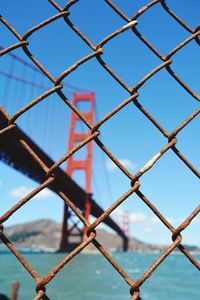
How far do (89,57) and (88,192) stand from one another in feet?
67.1

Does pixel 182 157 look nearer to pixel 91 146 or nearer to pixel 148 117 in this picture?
pixel 148 117

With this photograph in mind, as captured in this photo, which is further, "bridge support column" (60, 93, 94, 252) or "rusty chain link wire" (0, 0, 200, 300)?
"bridge support column" (60, 93, 94, 252)

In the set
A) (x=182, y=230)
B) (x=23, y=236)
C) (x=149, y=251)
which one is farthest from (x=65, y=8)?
(x=23, y=236)

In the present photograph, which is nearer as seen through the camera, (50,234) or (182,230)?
(182,230)

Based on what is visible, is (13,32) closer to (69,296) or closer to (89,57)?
(89,57)

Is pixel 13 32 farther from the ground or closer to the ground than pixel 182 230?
farther from the ground

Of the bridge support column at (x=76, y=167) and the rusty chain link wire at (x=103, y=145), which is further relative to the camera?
the bridge support column at (x=76, y=167)

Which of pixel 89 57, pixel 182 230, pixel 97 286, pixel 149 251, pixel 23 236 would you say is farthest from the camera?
pixel 23 236

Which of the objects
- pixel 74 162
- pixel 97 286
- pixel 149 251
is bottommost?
pixel 149 251

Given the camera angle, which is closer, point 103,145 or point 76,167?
point 103,145

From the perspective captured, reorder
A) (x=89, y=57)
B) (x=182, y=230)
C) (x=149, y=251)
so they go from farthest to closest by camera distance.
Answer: (x=149, y=251) → (x=89, y=57) → (x=182, y=230)

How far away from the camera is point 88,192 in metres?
21.0

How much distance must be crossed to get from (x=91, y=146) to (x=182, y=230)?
24386 millimetres

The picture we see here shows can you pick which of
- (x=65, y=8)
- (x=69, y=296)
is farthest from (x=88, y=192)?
(x=65, y=8)
